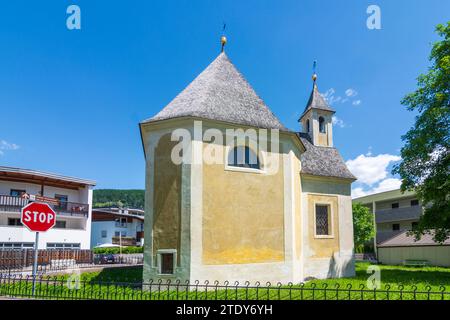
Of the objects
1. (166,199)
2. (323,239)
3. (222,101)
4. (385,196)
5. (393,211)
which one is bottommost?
(323,239)

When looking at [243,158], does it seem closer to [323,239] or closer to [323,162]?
[323,239]

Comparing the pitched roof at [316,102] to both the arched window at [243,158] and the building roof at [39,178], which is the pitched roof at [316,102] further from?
the building roof at [39,178]

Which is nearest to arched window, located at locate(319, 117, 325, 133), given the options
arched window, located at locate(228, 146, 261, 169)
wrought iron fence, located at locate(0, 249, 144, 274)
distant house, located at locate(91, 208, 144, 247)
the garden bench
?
arched window, located at locate(228, 146, 261, 169)

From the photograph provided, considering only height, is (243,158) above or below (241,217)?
above

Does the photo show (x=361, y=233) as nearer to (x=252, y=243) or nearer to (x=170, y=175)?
(x=252, y=243)

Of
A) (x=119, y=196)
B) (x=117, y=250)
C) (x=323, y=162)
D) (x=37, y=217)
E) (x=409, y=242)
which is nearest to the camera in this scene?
(x=37, y=217)

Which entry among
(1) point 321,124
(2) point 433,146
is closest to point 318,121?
(1) point 321,124

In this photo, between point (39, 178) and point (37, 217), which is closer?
point (37, 217)

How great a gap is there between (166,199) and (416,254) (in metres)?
28.4

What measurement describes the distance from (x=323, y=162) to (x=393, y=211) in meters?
27.9

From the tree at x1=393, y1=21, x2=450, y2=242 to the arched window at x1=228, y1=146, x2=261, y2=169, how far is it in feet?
32.1

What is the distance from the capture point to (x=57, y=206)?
31312 millimetres

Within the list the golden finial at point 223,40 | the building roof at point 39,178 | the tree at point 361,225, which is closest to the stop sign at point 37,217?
the golden finial at point 223,40

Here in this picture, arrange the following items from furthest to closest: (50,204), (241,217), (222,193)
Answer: (50,204) → (241,217) → (222,193)
